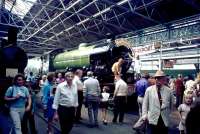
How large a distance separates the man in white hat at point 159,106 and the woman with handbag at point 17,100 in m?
2.73

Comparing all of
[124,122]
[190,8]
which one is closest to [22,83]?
[124,122]

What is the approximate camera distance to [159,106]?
19.4 feet

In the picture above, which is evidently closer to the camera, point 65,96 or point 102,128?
point 65,96

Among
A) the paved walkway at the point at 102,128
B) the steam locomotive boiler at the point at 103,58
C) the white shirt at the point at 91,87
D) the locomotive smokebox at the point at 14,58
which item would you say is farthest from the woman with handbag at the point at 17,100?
the steam locomotive boiler at the point at 103,58

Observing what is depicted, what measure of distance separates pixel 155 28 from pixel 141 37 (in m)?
2.14

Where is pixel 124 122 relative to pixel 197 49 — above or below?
below

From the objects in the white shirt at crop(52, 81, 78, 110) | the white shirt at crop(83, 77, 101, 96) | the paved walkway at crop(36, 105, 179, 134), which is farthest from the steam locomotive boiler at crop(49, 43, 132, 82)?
the white shirt at crop(52, 81, 78, 110)

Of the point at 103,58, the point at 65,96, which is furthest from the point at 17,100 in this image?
the point at 103,58

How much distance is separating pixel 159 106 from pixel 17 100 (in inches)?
122

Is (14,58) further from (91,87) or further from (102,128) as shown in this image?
(102,128)

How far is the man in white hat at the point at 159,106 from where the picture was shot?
589 centimetres

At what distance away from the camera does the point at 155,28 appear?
24.3 metres

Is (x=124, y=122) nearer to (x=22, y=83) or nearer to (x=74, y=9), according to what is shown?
(x=22, y=83)

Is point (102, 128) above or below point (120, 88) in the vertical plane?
below
